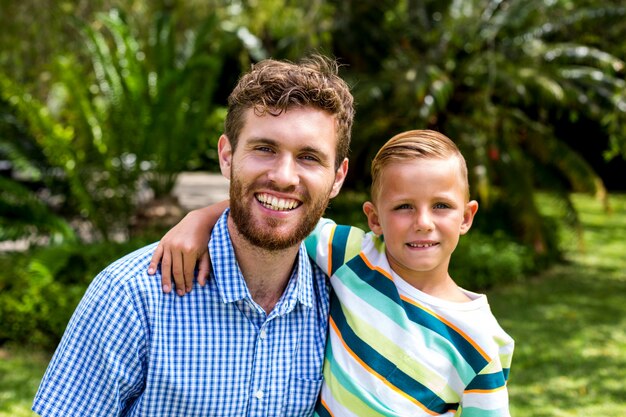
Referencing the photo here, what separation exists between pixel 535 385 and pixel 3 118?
6.13 m

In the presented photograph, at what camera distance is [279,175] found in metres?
2.05

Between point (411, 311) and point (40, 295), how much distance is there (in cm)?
477

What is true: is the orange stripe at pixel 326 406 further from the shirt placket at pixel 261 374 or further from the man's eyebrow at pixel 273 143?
the man's eyebrow at pixel 273 143

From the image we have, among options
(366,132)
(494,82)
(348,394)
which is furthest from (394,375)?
(494,82)

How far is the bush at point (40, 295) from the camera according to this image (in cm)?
612

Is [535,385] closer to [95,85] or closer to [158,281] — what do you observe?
[158,281]

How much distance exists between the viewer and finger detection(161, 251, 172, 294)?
2033 millimetres

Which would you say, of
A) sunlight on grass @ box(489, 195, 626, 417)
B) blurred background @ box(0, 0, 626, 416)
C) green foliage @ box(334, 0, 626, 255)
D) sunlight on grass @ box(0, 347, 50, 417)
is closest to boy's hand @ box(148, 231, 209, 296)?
sunlight on grass @ box(0, 347, 50, 417)

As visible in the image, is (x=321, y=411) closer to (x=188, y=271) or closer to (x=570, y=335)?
(x=188, y=271)

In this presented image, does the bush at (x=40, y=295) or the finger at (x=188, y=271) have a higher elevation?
the finger at (x=188, y=271)

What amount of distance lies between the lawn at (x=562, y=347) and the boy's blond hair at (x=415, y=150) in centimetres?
326

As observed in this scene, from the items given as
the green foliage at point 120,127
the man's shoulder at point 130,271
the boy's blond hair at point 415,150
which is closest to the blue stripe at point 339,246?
the boy's blond hair at point 415,150

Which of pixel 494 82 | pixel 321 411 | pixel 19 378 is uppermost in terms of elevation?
pixel 494 82

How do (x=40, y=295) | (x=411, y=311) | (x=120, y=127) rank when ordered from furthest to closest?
(x=120, y=127) → (x=40, y=295) → (x=411, y=311)
